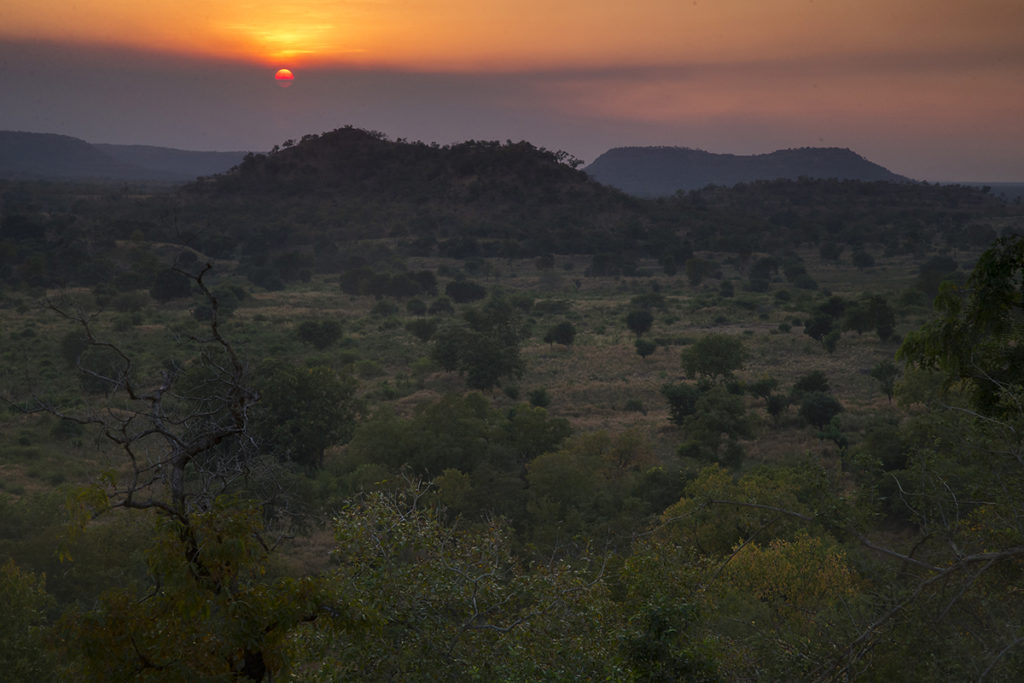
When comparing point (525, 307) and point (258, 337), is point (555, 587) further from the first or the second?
point (525, 307)

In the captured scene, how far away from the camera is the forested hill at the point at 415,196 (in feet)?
433

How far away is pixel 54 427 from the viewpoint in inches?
1403

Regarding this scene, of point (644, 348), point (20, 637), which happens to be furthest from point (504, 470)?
point (644, 348)

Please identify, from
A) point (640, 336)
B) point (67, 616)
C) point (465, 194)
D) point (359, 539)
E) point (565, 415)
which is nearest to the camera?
point (67, 616)

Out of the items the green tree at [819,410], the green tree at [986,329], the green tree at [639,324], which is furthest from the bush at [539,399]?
the green tree at [986,329]

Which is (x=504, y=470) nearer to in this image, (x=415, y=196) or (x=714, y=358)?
(x=714, y=358)

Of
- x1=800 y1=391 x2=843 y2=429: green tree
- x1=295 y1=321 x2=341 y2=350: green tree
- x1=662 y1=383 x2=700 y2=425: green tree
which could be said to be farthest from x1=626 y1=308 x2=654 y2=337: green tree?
x1=800 y1=391 x2=843 y2=429: green tree

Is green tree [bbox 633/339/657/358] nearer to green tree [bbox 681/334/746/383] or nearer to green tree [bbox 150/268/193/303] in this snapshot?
green tree [bbox 681/334/746/383]

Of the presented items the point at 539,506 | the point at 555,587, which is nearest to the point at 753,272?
the point at 539,506

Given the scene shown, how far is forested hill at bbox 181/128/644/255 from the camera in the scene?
5192 inches

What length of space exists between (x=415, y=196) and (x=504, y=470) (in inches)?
5436

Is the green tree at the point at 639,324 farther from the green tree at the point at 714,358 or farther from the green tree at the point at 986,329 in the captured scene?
the green tree at the point at 986,329

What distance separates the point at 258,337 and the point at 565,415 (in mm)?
29603

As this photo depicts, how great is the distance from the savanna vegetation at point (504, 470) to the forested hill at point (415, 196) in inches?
991
